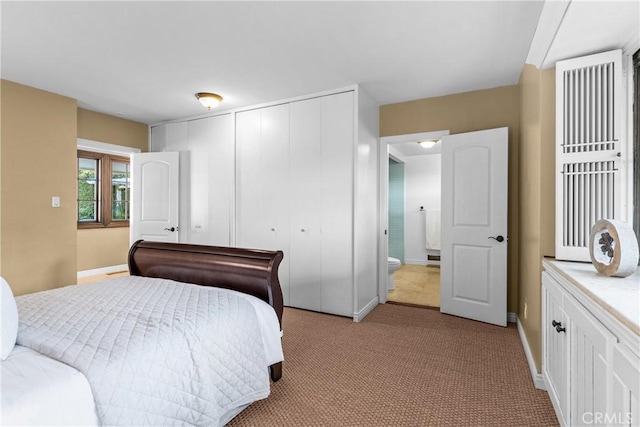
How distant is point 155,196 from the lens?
4633mm

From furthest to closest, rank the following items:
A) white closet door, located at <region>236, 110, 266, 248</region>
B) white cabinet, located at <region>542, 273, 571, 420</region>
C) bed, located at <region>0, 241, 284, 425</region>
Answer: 1. white closet door, located at <region>236, 110, 266, 248</region>
2. white cabinet, located at <region>542, 273, 571, 420</region>
3. bed, located at <region>0, 241, 284, 425</region>

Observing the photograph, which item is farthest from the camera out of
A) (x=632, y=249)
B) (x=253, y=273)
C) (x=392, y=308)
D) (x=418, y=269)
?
(x=418, y=269)

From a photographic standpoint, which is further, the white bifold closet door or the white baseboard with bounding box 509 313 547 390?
the white bifold closet door

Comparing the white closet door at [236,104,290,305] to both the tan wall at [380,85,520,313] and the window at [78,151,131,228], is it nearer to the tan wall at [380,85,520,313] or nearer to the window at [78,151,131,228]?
the tan wall at [380,85,520,313]

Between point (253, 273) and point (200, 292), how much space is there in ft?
1.14

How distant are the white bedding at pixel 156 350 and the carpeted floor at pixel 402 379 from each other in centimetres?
30

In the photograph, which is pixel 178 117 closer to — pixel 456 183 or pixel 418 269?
pixel 456 183

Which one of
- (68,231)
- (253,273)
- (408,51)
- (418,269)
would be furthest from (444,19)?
(418,269)

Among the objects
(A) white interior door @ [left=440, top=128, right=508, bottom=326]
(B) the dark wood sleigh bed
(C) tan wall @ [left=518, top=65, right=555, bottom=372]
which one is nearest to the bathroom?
(A) white interior door @ [left=440, top=128, right=508, bottom=326]

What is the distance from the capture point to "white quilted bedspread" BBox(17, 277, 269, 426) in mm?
1216

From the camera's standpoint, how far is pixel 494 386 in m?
2.08

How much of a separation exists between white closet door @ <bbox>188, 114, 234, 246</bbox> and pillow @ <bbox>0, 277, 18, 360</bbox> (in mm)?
2857

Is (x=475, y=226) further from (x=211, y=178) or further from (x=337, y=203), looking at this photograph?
(x=211, y=178)

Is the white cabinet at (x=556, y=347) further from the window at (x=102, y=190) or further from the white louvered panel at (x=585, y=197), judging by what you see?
the window at (x=102, y=190)
